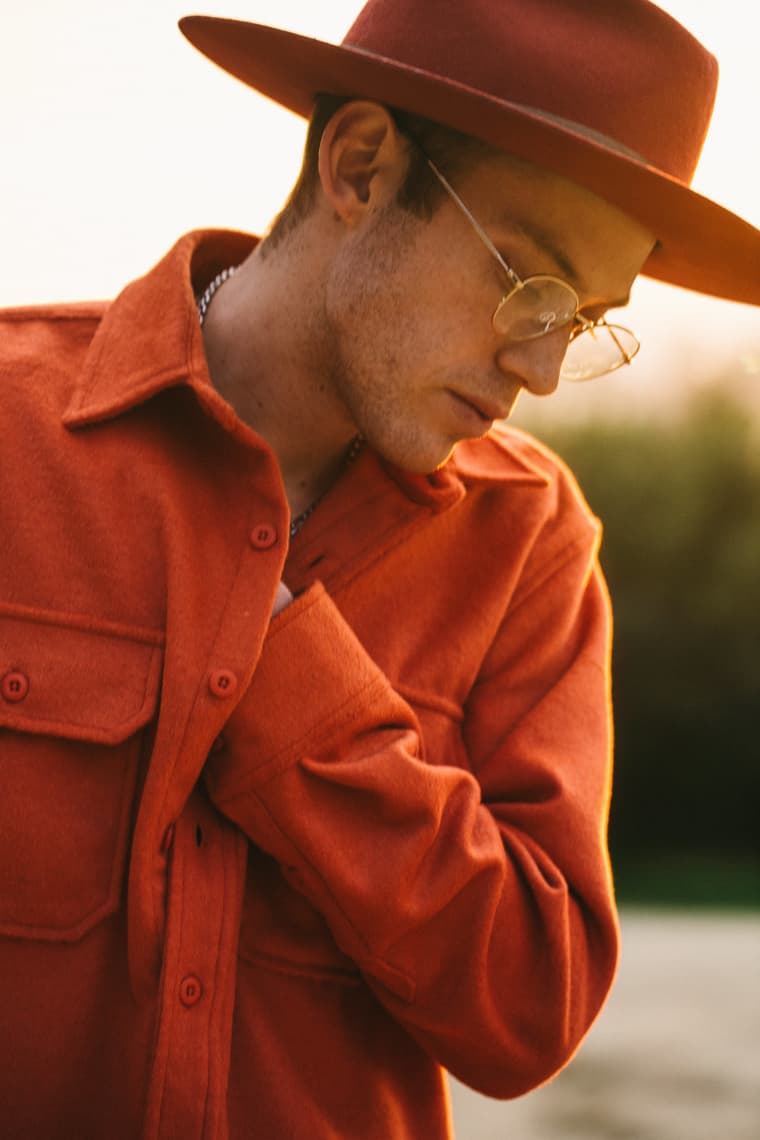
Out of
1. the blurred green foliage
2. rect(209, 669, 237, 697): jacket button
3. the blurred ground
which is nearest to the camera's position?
rect(209, 669, 237, 697): jacket button

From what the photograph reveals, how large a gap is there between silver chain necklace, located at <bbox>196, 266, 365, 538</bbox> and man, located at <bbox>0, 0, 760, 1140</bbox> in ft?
0.09

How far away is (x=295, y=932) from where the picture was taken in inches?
72.6

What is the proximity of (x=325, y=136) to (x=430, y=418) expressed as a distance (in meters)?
0.48

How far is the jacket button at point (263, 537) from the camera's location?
5.77 feet

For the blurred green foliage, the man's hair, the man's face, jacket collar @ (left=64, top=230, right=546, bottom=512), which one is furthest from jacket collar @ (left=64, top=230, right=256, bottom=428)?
the blurred green foliage

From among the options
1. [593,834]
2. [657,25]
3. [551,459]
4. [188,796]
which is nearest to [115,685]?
[188,796]

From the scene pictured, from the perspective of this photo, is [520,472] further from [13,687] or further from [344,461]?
[13,687]

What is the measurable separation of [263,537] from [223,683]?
238 mm

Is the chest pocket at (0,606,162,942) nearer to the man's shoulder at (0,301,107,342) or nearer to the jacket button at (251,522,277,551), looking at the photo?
the jacket button at (251,522,277,551)

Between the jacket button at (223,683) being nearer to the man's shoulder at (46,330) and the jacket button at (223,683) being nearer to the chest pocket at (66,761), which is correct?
the chest pocket at (66,761)

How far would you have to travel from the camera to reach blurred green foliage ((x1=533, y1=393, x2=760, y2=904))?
5.76 metres

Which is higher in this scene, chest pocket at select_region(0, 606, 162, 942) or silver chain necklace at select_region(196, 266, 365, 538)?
silver chain necklace at select_region(196, 266, 365, 538)

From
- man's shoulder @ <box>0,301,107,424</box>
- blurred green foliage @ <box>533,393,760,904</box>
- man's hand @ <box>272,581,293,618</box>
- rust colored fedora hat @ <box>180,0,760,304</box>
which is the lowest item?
blurred green foliage @ <box>533,393,760,904</box>

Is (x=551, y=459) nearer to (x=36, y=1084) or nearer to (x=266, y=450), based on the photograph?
(x=266, y=450)
